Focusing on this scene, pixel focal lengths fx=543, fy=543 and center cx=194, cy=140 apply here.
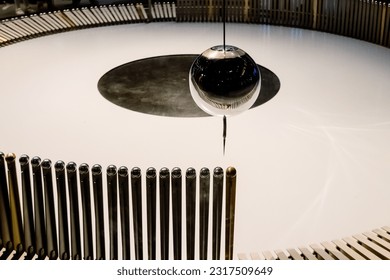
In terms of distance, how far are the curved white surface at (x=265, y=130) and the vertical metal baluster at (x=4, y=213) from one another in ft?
7.15

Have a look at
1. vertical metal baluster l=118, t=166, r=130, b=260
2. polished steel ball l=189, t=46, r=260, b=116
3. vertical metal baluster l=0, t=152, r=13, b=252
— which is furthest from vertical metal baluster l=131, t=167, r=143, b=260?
polished steel ball l=189, t=46, r=260, b=116

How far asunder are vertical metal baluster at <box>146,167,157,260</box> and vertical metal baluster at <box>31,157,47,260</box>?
88 centimetres

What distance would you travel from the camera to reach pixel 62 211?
4414 millimetres

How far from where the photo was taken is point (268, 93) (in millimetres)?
9375

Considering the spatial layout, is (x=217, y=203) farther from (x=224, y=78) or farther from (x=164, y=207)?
(x=224, y=78)

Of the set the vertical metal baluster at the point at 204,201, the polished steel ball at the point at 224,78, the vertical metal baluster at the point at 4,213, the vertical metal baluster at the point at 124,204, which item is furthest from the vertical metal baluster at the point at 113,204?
the polished steel ball at the point at 224,78

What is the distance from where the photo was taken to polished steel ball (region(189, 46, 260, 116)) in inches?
115

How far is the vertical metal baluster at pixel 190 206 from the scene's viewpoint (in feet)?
13.4

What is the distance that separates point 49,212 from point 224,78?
7.30 feet

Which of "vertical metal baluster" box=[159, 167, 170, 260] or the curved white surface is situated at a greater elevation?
"vertical metal baluster" box=[159, 167, 170, 260]

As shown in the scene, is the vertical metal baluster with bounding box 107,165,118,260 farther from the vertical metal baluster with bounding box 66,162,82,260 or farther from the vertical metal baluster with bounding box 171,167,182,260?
the vertical metal baluster with bounding box 171,167,182,260

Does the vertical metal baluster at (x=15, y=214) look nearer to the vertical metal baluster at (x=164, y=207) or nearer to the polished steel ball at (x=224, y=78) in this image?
the vertical metal baluster at (x=164, y=207)
